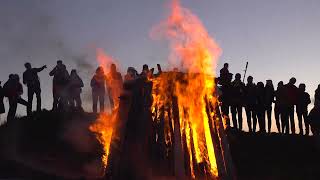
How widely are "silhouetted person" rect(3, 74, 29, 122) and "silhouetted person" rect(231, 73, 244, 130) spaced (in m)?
7.81

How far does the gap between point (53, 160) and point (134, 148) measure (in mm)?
5324

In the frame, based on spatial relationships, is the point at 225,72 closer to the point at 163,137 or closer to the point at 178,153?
the point at 163,137

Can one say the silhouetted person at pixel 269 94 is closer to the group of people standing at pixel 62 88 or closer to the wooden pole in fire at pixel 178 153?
the group of people standing at pixel 62 88

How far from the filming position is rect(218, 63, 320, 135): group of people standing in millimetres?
A: 19359

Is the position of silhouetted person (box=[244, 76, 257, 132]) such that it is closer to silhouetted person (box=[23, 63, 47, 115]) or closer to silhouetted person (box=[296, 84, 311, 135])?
silhouetted person (box=[296, 84, 311, 135])

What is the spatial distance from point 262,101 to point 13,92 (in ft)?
30.1

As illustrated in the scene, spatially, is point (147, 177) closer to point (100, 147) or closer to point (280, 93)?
point (100, 147)

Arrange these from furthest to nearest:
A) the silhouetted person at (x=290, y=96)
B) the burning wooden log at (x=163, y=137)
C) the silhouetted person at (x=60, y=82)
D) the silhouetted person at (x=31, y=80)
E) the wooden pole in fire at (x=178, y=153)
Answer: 1. the silhouetted person at (x=60, y=82)
2. the silhouetted person at (x=31, y=80)
3. the silhouetted person at (x=290, y=96)
4. the burning wooden log at (x=163, y=137)
5. the wooden pole in fire at (x=178, y=153)

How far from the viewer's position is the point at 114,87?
20594mm

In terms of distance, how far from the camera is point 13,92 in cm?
1964

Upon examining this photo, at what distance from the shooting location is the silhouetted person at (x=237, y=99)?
19.4m

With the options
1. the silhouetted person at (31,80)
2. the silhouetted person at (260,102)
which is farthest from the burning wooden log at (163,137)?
the silhouetted person at (31,80)

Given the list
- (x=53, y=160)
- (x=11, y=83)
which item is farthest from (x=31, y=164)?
(x=11, y=83)

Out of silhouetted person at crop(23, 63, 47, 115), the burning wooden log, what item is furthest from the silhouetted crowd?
the burning wooden log
